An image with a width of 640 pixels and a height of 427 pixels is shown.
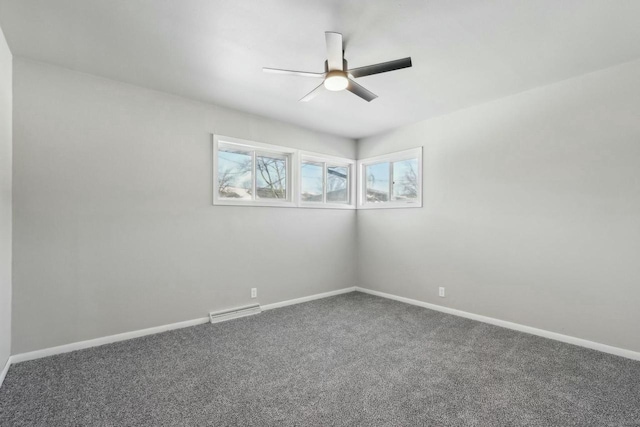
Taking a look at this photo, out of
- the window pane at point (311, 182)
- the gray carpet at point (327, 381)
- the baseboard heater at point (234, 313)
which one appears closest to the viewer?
the gray carpet at point (327, 381)

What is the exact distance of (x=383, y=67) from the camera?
221cm

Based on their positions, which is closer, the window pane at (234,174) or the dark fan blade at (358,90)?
the dark fan blade at (358,90)

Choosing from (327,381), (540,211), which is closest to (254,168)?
(327,381)

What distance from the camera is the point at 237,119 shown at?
12.6 ft

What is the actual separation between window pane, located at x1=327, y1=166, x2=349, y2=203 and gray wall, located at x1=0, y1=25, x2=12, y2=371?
3738 millimetres

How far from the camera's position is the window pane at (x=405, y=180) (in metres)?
4.47

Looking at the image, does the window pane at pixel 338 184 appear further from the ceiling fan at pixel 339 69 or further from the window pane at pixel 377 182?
the ceiling fan at pixel 339 69

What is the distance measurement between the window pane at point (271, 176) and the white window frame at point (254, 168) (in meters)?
0.06

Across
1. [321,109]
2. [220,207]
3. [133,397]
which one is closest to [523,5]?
[321,109]

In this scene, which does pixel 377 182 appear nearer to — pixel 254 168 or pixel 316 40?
pixel 254 168

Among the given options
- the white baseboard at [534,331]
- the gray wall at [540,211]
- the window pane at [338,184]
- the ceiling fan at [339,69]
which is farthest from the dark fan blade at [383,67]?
the white baseboard at [534,331]

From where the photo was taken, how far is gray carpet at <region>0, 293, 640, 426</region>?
1844 mm

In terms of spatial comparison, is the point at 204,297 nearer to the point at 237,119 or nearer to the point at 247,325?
the point at 247,325

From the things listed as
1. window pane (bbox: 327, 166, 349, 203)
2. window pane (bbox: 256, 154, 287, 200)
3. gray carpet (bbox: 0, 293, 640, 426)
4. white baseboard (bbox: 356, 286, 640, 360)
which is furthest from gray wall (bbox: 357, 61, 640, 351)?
window pane (bbox: 256, 154, 287, 200)
